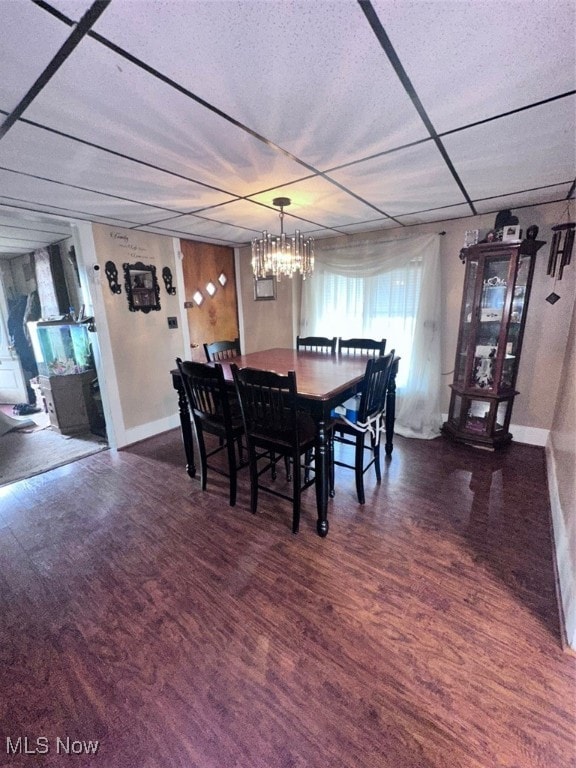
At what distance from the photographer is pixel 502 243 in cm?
262

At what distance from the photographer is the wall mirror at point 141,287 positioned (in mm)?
3281

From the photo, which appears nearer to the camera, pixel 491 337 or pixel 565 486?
pixel 565 486

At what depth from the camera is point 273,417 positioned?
6.27 feet

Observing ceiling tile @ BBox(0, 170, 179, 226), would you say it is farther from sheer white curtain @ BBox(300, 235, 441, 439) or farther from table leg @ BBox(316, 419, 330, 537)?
table leg @ BBox(316, 419, 330, 537)

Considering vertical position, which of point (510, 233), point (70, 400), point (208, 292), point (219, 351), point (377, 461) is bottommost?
point (377, 461)

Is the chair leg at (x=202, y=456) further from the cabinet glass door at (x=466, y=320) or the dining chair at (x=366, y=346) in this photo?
the cabinet glass door at (x=466, y=320)

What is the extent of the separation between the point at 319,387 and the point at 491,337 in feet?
6.65

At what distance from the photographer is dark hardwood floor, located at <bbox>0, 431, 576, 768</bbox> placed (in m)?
1.06

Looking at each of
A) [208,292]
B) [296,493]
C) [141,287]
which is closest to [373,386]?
[296,493]

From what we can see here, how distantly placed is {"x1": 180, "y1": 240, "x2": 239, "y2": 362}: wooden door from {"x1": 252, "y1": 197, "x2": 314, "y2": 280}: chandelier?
5.47ft

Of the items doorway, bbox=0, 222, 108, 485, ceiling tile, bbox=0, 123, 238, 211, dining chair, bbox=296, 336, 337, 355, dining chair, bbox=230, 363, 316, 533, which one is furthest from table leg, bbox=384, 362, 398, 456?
doorway, bbox=0, 222, 108, 485

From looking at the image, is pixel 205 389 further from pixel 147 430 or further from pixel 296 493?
pixel 147 430

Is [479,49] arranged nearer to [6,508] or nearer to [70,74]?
[70,74]

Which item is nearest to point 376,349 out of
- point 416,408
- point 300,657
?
point 416,408
